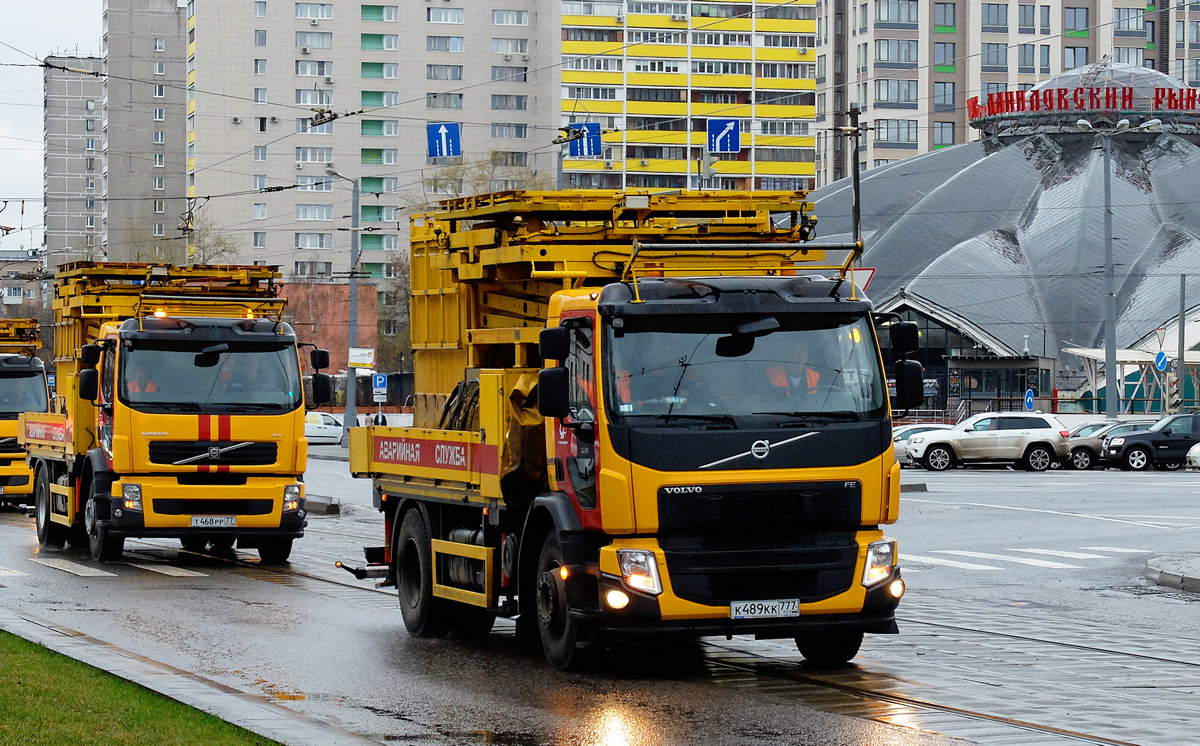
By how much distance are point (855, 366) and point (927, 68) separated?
12550 cm

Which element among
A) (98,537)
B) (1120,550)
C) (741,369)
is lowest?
(1120,550)

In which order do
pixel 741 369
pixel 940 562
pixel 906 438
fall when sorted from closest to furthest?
pixel 741 369
pixel 940 562
pixel 906 438

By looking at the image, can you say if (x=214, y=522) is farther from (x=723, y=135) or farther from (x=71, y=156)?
(x=71, y=156)

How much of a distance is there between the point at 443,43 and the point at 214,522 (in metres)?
112

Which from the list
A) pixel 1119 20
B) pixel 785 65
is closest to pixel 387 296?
pixel 785 65

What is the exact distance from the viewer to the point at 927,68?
133m

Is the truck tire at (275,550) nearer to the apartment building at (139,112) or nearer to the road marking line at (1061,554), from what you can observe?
the road marking line at (1061,554)

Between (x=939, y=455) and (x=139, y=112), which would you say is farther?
(x=139, y=112)

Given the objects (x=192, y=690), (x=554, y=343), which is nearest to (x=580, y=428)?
(x=554, y=343)

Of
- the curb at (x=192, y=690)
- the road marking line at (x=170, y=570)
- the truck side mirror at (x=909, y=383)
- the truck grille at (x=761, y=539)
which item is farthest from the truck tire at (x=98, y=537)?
the truck side mirror at (x=909, y=383)

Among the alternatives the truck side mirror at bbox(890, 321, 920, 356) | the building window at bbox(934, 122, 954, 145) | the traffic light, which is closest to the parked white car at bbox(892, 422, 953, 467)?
the traffic light

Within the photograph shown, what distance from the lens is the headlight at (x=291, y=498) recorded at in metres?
21.2

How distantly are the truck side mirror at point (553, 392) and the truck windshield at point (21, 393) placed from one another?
2250 centimetres

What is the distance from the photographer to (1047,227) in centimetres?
10175
